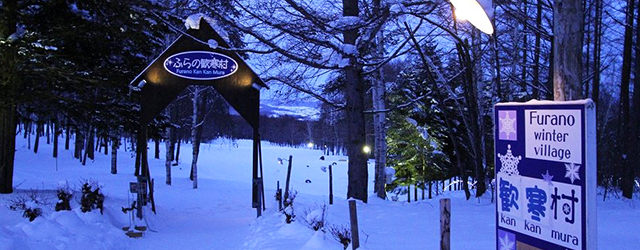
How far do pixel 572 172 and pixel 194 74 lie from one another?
9.72 meters

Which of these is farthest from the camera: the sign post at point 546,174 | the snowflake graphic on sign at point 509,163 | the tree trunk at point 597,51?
the tree trunk at point 597,51

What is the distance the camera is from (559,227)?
2576 mm

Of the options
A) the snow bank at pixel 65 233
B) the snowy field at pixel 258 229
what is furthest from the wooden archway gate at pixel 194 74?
the snow bank at pixel 65 233

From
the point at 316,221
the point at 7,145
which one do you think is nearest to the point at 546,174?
the point at 316,221

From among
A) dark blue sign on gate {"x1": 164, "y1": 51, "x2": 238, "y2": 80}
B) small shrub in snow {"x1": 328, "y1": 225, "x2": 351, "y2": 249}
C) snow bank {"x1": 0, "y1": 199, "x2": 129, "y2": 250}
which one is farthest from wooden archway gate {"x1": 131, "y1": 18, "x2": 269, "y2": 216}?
small shrub in snow {"x1": 328, "y1": 225, "x2": 351, "y2": 249}

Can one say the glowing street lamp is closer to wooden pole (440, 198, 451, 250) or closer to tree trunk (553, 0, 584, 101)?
tree trunk (553, 0, 584, 101)

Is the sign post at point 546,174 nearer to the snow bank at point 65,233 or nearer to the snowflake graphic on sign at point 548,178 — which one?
the snowflake graphic on sign at point 548,178

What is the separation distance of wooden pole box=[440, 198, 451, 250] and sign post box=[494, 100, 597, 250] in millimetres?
1051

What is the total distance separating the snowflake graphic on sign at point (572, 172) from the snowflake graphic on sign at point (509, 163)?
0.36m

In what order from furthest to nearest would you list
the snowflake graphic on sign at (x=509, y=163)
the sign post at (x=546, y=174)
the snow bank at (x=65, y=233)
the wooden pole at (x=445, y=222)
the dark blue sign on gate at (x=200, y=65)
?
the dark blue sign on gate at (x=200, y=65)
the snow bank at (x=65, y=233)
the wooden pole at (x=445, y=222)
the snowflake graphic on sign at (x=509, y=163)
the sign post at (x=546, y=174)

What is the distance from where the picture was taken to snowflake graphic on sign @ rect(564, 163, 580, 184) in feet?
8.04

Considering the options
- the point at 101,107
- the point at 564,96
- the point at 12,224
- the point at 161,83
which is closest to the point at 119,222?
the point at 12,224

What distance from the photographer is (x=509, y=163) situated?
2924mm

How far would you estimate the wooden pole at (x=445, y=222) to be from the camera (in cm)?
409
